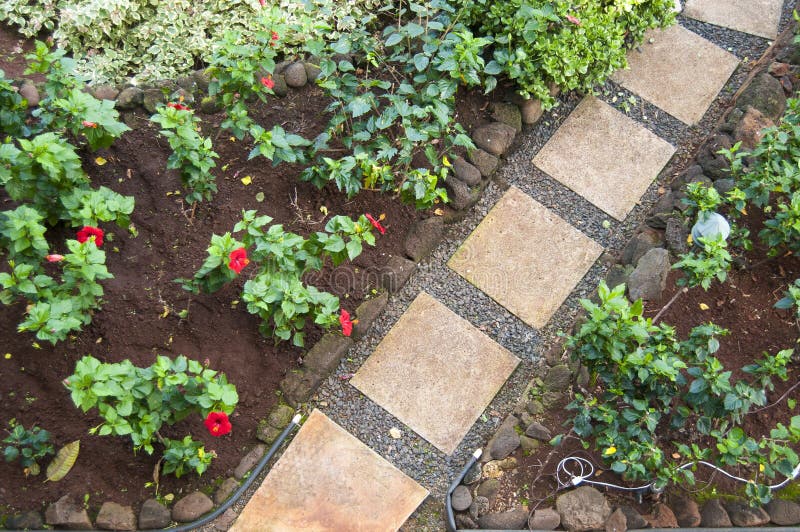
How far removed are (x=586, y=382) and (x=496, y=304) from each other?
0.63 m

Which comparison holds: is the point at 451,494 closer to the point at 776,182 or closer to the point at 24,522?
the point at 24,522

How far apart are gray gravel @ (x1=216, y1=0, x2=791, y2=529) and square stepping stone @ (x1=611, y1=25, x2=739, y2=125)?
63mm

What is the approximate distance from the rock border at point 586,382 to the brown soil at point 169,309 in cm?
99

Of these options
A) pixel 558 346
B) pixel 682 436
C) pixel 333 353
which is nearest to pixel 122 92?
pixel 333 353

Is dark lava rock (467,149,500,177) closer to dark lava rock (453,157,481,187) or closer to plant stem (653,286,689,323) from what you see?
dark lava rock (453,157,481,187)

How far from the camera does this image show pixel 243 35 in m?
4.37

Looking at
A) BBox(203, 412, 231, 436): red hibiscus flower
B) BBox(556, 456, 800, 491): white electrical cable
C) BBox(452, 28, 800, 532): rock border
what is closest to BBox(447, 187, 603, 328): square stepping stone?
BBox(452, 28, 800, 532): rock border

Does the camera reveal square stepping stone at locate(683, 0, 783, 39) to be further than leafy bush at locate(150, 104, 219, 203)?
Yes

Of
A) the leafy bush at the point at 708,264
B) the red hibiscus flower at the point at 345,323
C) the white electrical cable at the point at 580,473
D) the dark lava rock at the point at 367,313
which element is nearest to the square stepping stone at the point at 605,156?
the leafy bush at the point at 708,264

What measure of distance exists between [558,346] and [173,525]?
1.96 meters

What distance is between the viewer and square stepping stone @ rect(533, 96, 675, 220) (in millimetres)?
4219

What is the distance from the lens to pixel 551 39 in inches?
160

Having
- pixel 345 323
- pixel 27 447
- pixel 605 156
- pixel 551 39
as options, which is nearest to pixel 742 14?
pixel 605 156

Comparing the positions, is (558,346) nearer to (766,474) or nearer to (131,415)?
(766,474)
